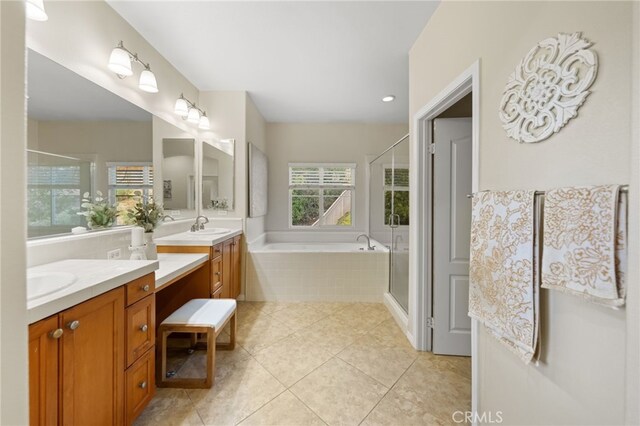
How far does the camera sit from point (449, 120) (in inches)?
76.7

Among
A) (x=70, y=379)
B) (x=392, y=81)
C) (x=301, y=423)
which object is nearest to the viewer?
(x=70, y=379)

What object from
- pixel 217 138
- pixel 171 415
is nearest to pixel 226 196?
pixel 217 138

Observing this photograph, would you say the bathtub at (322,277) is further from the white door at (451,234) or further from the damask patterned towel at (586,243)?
the damask patterned towel at (586,243)

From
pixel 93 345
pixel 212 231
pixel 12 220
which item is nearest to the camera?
pixel 12 220

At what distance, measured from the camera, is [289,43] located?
2.19m

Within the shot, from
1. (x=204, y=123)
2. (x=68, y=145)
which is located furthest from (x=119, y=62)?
(x=204, y=123)

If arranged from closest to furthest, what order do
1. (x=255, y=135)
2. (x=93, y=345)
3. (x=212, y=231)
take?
(x=93, y=345) < (x=212, y=231) < (x=255, y=135)

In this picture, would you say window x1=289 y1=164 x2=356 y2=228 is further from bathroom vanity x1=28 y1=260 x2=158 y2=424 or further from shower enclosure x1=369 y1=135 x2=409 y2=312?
bathroom vanity x1=28 y1=260 x2=158 y2=424

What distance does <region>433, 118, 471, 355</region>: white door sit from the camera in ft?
6.37

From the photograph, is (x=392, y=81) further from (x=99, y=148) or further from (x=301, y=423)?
(x=301, y=423)

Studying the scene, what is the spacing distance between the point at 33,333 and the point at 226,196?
2.48 meters

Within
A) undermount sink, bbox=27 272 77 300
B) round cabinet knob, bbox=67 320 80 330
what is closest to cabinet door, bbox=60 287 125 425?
round cabinet knob, bbox=67 320 80 330

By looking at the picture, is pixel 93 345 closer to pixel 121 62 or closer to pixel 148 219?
pixel 148 219

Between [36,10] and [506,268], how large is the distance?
2644mm
